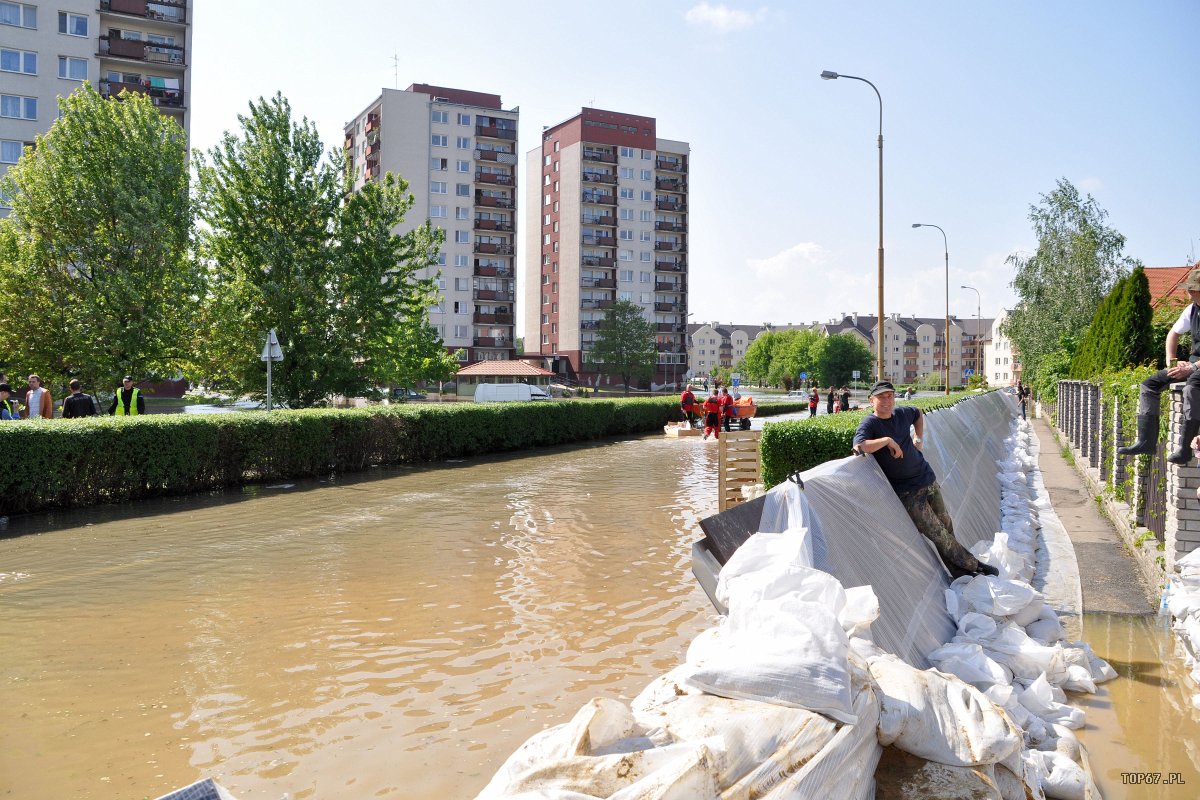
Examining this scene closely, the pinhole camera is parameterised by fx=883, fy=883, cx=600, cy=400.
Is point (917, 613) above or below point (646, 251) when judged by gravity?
below

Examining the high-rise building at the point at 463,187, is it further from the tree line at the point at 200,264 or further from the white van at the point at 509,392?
the tree line at the point at 200,264

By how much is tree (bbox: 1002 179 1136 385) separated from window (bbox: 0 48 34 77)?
180 feet

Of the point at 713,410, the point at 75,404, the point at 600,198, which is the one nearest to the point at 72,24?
the point at 75,404

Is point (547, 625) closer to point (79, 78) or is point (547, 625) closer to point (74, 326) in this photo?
point (74, 326)

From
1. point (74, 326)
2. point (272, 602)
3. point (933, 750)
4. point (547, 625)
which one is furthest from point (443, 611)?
point (74, 326)

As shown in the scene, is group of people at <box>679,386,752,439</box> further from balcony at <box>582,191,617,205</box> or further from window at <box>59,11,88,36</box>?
balcony at <box>582,191,617,205</box>

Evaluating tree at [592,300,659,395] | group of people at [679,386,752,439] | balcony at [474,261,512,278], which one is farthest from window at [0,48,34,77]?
tree at [592,300,659,395]

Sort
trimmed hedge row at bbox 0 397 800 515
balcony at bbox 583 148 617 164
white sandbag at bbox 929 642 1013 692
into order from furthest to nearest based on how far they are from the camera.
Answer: balcony at bbox 583 148 617 164
trimmed hedge row at bbox 0 397 800 515
white sandbag at bbox 929 642 1013 692

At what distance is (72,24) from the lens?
50531mm

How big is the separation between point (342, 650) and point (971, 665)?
4.34 meters

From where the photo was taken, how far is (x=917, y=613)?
19.1 ft

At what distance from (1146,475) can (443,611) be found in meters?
7.48

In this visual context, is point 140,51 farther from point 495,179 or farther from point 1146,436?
point 1146,436

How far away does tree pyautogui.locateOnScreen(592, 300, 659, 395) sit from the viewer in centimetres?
8119
